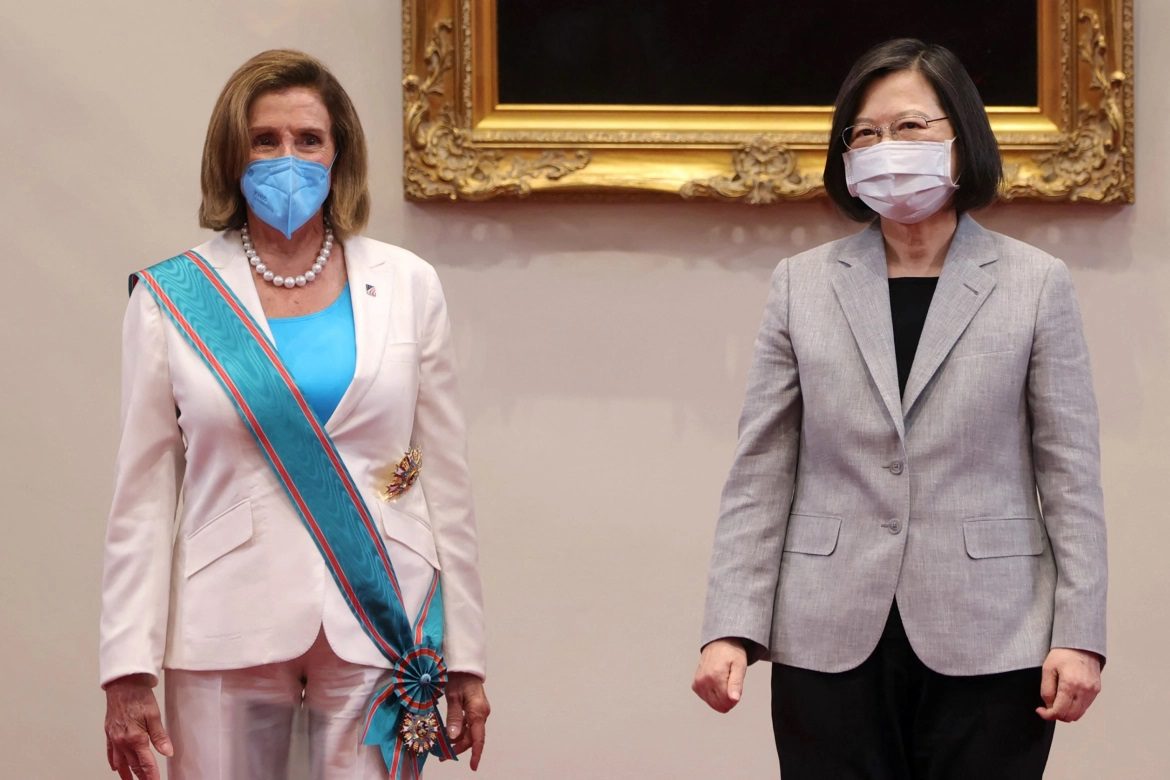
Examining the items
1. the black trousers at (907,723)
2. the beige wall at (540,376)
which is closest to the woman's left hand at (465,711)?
the black trousers at (907,723)

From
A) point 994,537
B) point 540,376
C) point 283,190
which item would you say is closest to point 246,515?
point 283,190

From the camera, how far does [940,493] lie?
2041 mm

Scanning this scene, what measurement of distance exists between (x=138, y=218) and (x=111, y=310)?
0.21 meters

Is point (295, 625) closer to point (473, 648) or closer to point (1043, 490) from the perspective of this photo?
point (473, 648)

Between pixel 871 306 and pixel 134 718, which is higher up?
pixel 871 306

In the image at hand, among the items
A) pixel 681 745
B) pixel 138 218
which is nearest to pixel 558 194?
pixel 138 218

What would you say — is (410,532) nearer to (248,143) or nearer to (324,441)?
(324,441)

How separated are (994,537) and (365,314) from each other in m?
0.93

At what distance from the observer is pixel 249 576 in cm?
214

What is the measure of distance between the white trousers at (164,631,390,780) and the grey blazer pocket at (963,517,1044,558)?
82 cm

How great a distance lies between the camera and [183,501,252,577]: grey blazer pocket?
7.03 ft

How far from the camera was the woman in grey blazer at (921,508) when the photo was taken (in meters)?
2.01

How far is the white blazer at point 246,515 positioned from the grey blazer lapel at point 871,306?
62 cm

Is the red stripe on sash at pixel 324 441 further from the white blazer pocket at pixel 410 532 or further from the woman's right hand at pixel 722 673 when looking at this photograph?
the woman's right hand at pixel 722 673
